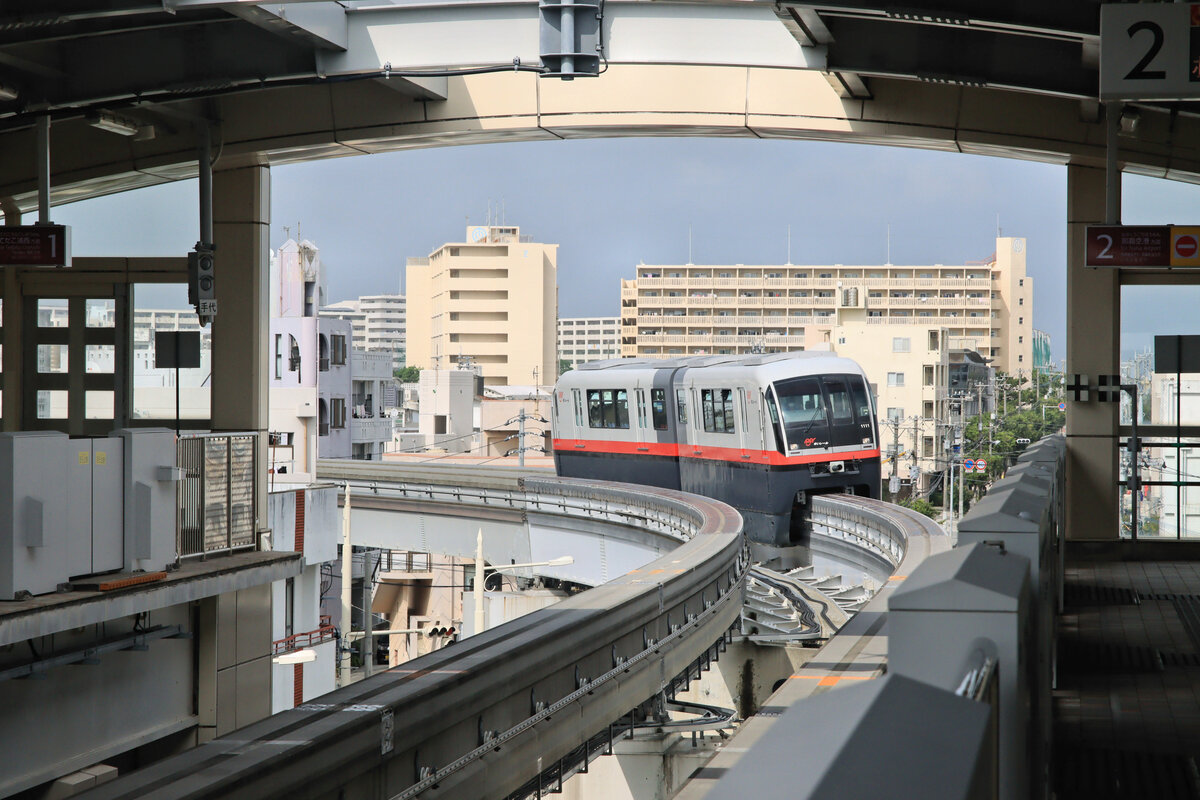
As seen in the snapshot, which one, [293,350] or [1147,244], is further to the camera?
[293,350]

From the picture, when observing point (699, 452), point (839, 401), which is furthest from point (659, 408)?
point (839, 401)

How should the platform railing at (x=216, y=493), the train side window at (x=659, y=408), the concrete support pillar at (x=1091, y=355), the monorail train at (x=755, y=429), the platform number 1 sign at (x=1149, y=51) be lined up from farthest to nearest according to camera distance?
the train side window at (x=659, y=408) → the monorail train at (x=755, y=429) → the concrete support pillar at (x=1091, y=355) → the platform railing at (x=216, y=493) → the platform number 1 sign at (x=1149, y=51)

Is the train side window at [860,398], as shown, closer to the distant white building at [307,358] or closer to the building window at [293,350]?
the distant white building at [307,358]

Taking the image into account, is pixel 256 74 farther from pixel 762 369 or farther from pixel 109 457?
pixel 762 369

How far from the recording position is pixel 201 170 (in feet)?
46.5

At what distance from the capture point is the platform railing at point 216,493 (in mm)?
12023

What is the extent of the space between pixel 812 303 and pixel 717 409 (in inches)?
3539

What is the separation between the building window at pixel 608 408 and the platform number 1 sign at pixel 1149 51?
55.9 feet

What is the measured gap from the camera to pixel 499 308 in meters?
104

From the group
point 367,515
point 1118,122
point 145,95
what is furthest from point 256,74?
point 367,515

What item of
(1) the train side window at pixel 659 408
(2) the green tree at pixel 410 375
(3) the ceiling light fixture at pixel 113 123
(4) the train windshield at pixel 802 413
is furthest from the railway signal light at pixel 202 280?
(2) the green tree at pixel 410 375

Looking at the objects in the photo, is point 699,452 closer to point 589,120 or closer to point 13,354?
point 589,120

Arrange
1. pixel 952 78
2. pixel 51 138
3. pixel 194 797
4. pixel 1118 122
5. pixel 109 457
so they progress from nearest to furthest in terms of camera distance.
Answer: pixel 194 797 → pixel 109 457 → pixel 952 78 → pixel 1118 122 → pixel 51 138

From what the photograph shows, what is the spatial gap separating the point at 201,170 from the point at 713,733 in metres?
9.62
